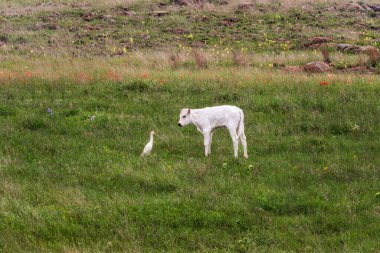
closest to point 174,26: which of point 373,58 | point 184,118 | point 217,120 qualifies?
point 373,58

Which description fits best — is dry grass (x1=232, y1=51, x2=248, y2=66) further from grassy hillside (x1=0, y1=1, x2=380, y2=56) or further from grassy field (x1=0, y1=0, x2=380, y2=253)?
grassy hillside (x1=0, y1=1, x2=380, y2=56)

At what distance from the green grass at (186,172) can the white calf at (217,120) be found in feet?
1.66

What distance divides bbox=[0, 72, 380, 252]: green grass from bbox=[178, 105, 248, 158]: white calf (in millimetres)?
506

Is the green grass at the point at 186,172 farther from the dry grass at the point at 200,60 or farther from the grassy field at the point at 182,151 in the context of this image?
the dry grass at the point at 200,60

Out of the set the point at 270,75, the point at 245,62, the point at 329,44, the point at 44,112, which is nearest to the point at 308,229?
the point at 44,112

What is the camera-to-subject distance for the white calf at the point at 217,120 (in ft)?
40.2

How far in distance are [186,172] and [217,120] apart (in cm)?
200

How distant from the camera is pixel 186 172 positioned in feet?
35.8

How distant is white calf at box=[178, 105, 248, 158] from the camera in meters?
12.3

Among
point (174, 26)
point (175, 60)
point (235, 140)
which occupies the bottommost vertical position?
point (174, 26)

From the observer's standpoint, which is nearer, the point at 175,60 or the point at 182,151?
the point at 182,151

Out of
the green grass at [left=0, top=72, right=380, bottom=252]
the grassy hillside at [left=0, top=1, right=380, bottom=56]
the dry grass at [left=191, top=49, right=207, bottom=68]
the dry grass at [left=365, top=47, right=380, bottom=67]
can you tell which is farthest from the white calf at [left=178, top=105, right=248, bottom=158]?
the grassy hillside at [left=0, top=1, right=380, bottom=56]

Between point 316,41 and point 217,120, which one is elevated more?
point 217,120

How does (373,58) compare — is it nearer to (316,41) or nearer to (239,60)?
(239,60)
